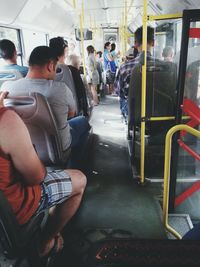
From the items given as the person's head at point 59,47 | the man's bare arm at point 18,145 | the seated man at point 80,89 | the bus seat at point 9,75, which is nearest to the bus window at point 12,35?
the bus seat at point 9,75

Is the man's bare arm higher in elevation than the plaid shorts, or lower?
higher

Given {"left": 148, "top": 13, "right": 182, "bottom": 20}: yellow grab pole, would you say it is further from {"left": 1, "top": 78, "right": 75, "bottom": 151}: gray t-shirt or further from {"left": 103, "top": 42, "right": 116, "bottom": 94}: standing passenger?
{"left": 103, "top": 42, "right": 116, "bottom": 94}: standing passenger

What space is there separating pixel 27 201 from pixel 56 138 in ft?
2.73

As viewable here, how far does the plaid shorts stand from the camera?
1.70m

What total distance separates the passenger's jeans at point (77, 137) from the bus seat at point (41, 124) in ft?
2.52

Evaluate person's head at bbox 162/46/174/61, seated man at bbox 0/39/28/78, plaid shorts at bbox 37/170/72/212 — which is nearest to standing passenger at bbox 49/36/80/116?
seated man at bbox 0/39/28/78

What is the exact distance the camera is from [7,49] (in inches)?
156

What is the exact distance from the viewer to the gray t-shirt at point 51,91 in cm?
239

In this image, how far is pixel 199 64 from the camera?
249 centimetres

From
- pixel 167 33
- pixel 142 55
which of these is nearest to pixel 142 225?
pixel 142 55

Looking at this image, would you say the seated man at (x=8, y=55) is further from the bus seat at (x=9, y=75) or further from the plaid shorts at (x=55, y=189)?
the plaid shorts at (x=55, y=189)

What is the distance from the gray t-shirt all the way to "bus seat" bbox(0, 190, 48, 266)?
1079mm

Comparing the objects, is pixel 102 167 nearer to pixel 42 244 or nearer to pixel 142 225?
pixel 142 225

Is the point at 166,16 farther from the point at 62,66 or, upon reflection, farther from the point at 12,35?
the point at 12,35
